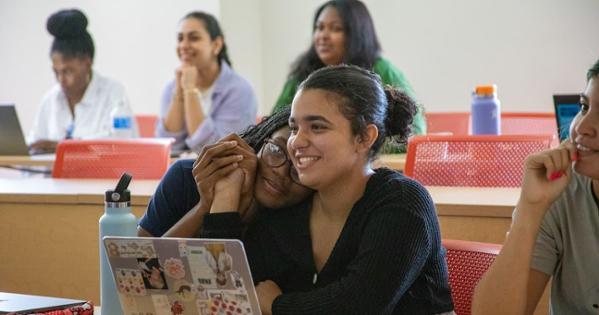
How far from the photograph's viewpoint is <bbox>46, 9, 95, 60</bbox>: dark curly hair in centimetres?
482

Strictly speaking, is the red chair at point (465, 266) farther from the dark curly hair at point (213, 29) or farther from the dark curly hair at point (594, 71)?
the dark curly hair at point (213, 29)

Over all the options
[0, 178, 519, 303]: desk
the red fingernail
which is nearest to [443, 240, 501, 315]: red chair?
the red fingernail

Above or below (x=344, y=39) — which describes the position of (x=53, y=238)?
below

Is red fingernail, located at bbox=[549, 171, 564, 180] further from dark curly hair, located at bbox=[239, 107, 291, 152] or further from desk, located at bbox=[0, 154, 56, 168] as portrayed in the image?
desk, located at bbox=[0, 154, 56, 168]

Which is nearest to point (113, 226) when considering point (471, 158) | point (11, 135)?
point (471, 158)

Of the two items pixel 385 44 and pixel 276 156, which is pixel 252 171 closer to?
pixel 276 156

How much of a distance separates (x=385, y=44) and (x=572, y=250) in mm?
3973

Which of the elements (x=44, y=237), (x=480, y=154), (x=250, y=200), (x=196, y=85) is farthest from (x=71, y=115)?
(x=250, y=200)

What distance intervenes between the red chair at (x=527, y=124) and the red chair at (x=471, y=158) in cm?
113

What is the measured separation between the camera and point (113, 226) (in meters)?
1.51

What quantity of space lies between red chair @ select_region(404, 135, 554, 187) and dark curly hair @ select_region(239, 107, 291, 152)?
2.92 ft

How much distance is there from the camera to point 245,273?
121 cm

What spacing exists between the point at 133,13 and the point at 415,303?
457cm

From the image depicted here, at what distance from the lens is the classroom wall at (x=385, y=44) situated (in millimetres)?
4961
